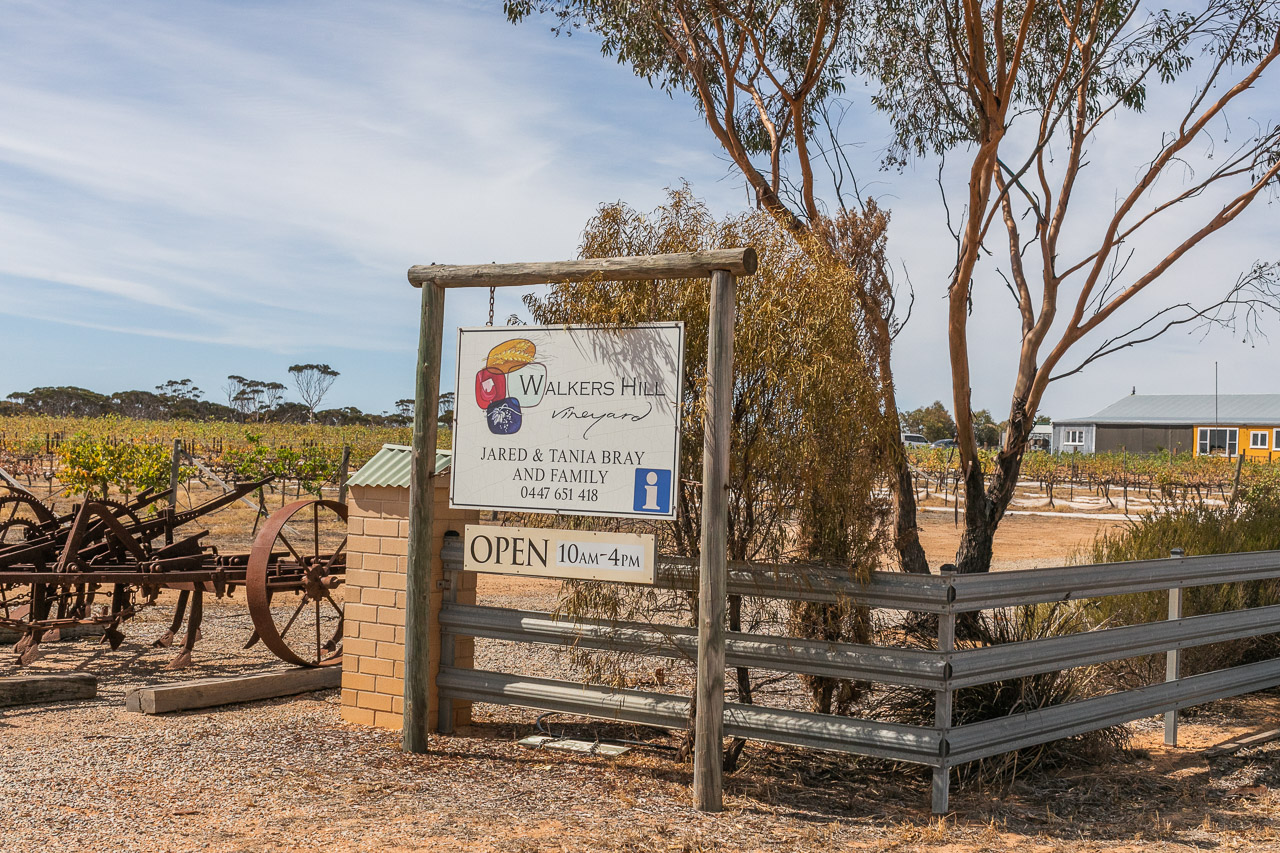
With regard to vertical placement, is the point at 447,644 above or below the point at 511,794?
above

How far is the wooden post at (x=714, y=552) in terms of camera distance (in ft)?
16.4

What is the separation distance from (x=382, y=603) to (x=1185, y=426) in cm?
6440

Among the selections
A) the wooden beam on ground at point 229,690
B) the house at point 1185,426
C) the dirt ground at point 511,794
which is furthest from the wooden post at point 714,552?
the house at point 1185,426

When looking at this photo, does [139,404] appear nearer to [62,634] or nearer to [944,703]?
[62,634]

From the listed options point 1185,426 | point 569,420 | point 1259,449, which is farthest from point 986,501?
point 1185,426

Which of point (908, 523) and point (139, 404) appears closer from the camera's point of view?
point (908, 523)

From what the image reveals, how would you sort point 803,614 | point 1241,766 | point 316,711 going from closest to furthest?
point 803,614 → point 1241,766 → point 316,711

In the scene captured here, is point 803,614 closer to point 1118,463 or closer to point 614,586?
point 614,586

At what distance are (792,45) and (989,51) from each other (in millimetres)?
2755

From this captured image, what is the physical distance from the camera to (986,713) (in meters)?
5.99

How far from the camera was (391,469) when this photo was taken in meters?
6.46

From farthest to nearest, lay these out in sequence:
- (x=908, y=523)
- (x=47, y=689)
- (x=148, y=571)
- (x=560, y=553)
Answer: (x=908, y=523)
(x=148, y=571)
(x=47, y=689)
(x=560, y=553)

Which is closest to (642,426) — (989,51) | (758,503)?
(758,503)

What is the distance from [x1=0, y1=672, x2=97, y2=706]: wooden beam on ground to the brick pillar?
1936mm
